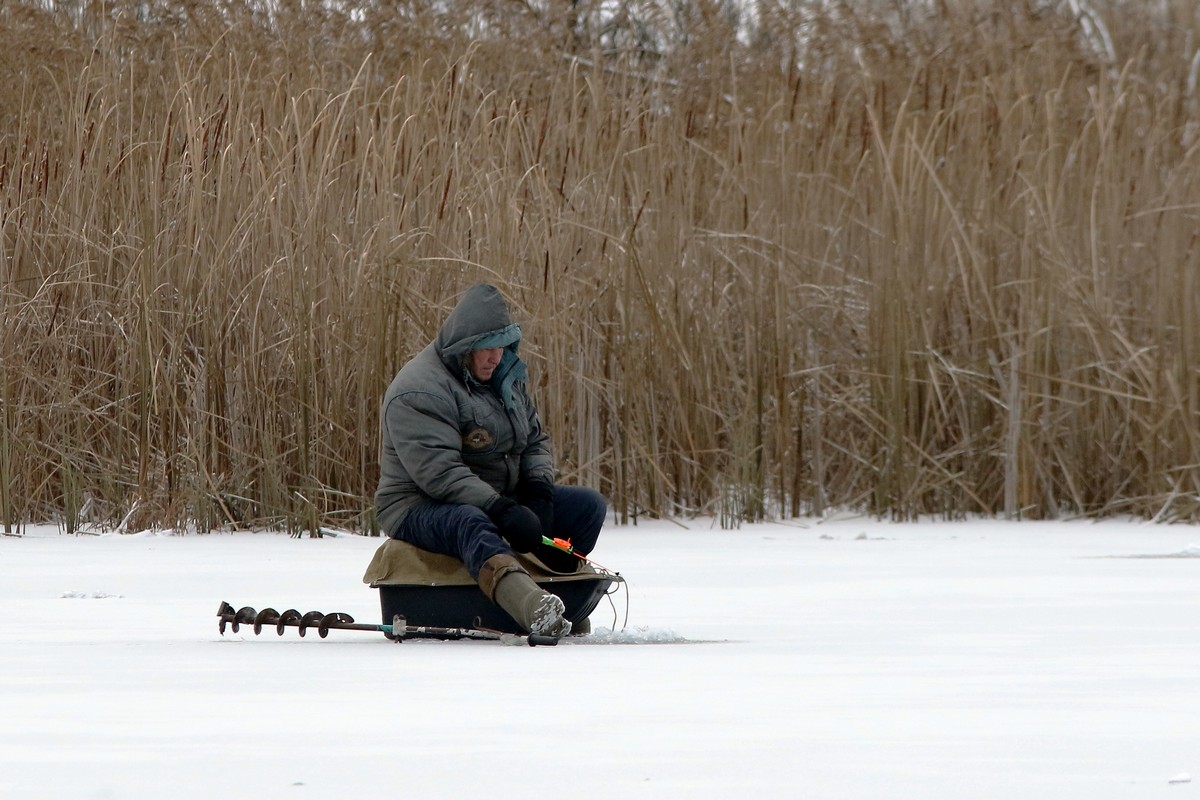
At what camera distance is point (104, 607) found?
6156 millimetres

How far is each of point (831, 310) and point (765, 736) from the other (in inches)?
224

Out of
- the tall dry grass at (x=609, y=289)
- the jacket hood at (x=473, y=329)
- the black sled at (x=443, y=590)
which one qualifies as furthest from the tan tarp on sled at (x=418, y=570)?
the tall dry grass at (x=609, y=289)

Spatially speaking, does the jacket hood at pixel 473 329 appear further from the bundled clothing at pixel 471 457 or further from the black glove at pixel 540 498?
the black glove at pixel 540 498

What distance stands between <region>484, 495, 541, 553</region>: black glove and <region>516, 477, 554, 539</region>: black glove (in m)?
0.25

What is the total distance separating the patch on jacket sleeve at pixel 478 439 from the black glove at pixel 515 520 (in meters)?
0.24

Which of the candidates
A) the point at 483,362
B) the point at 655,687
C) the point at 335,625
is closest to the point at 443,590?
the point at 335,625

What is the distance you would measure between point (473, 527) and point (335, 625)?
0.46 meters

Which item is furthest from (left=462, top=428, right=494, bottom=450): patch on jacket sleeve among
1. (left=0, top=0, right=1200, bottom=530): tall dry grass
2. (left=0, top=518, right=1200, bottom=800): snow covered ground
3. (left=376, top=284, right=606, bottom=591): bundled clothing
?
(left=0, top=0, right=1200, bottom=530): tall dry grass

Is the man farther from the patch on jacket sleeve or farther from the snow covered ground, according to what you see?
the snow covered ground

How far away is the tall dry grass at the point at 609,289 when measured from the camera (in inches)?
338

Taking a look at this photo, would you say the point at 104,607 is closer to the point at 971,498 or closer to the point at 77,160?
the point at 77,160

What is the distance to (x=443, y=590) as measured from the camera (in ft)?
18.7

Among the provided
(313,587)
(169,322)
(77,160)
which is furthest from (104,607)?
(77,160)

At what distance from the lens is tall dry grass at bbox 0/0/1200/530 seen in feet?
28.1
